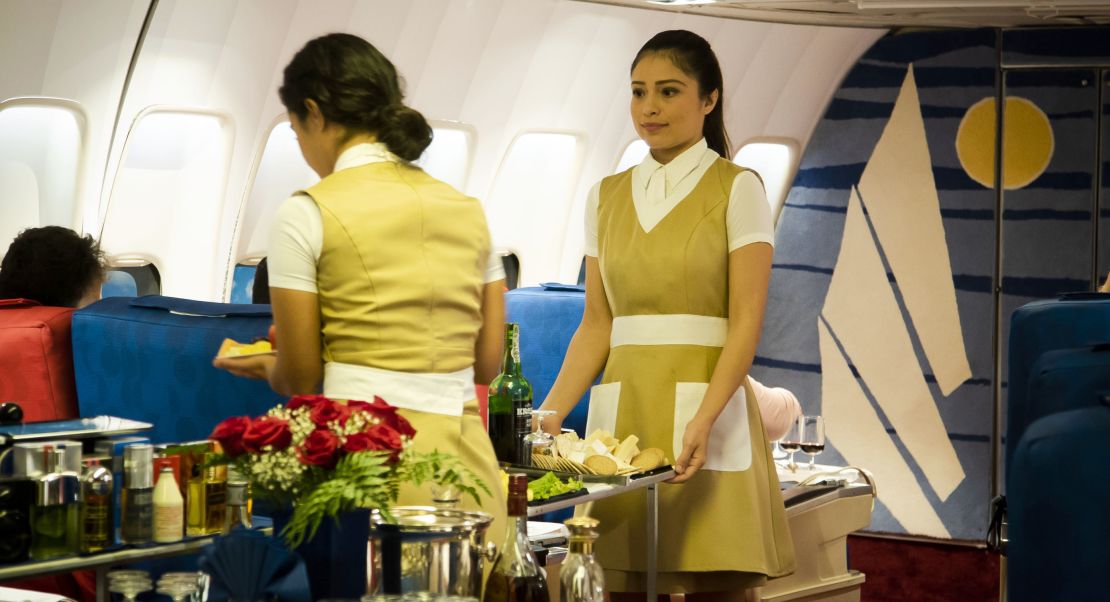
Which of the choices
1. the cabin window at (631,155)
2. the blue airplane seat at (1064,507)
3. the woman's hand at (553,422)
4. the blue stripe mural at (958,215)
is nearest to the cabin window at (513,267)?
the cabin window at (631,155)

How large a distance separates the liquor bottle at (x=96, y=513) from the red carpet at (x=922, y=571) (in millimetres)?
6005

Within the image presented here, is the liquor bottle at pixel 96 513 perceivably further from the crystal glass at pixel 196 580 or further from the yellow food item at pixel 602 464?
the yellow food item at pixel 602 464

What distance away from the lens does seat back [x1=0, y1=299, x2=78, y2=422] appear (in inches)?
139

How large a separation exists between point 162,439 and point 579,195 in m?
5.02

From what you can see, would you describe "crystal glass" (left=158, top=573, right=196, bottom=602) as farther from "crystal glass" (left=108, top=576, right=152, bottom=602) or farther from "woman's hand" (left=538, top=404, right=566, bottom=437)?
"woman's hand" (left=538, top=404, right=566, bottom=437)

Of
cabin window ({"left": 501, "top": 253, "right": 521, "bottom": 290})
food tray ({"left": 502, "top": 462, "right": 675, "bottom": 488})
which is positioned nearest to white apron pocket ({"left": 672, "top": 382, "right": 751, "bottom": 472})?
food tray ({"left": 502, "top": 462, "right": 675, "bottom": 488})

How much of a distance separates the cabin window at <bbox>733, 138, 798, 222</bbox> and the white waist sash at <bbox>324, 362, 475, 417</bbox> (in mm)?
7625

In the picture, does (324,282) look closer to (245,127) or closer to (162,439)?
(162,439)

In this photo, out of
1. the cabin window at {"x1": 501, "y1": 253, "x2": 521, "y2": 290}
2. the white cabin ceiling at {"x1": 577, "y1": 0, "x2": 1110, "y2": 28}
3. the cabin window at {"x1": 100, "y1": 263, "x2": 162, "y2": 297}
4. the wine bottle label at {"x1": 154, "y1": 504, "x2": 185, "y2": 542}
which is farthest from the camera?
the cabin window at {"x1": 501, "y1": 253, "x2": 521, "y2": 290}

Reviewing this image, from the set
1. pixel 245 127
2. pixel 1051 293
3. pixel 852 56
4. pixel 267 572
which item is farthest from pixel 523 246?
pixel 267 572

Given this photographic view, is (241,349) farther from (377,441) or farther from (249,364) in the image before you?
(377,441)

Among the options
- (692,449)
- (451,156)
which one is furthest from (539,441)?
(451,156)

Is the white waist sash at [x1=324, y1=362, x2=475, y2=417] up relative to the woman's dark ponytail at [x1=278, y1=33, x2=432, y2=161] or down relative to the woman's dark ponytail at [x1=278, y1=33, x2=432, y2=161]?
down

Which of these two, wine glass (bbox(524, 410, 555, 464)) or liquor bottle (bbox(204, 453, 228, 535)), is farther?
wine glass (bbox(524, 410, 555, 464))
